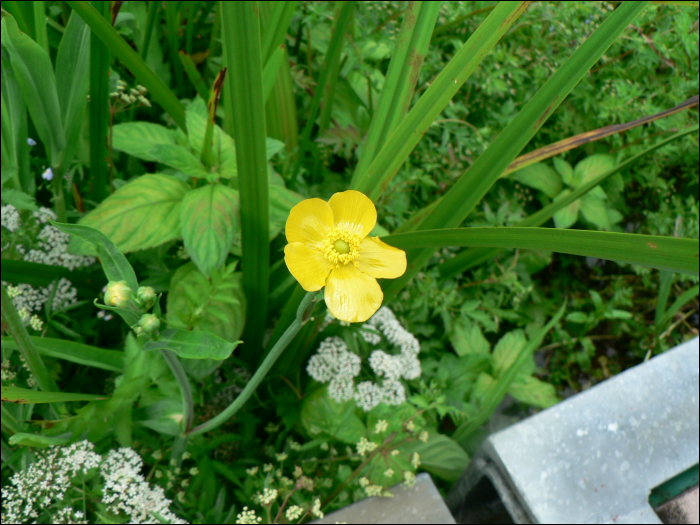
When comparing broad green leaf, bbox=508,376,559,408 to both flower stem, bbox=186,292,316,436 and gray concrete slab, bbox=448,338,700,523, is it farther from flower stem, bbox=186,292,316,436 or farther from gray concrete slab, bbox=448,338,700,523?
flower stem, bbox=186,292,316,436

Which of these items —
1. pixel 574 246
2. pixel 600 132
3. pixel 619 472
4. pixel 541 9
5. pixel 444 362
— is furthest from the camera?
pixel 541 9

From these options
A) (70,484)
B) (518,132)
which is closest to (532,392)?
(518,132)

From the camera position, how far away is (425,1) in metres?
0.72

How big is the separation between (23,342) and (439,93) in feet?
2.09

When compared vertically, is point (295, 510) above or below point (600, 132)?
below

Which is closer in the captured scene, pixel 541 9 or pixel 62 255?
pixel 62 255

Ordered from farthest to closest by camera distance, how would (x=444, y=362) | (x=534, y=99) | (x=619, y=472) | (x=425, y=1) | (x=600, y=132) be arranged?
(x=444, y=362), (x=619, y=472), (x=600, y=132), (x=425, y=1), (x=534, y=99)

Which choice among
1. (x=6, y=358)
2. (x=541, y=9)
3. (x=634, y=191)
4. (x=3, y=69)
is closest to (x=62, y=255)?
(x=6, y=358)

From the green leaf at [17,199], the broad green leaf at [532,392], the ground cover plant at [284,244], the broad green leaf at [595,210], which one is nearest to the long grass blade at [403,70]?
the ground cover plant at [284,244]

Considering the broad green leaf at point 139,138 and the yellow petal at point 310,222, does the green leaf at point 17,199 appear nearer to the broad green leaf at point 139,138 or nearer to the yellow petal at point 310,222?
the broad green leaf at point 139,138

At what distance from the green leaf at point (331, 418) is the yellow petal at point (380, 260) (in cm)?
47

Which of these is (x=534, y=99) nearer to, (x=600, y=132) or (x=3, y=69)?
(x=600, y=132)

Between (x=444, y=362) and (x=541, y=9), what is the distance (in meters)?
1.10

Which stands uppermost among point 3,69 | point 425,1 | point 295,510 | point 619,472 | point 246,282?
point 3,69
